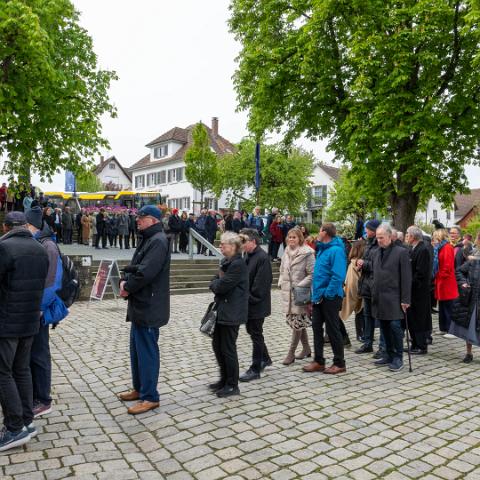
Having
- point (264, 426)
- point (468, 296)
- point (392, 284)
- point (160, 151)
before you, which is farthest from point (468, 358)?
point (160, 151)

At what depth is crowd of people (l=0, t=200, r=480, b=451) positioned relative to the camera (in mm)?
4492

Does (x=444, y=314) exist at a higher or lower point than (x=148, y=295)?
lower

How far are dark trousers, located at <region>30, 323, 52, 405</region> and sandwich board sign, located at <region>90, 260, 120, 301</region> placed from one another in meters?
7.18

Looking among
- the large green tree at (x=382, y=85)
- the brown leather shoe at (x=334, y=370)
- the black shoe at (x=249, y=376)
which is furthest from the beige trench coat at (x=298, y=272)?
the large green tree at (x=382, y=85)

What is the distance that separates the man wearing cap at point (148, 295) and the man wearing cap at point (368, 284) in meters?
3.80

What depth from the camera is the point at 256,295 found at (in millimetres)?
6512

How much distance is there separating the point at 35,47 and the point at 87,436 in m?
A: 12.7

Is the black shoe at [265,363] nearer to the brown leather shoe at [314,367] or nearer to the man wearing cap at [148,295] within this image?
the brown leather shoe at [314,367]

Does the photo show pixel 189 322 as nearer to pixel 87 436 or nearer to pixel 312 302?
pixel 312 302

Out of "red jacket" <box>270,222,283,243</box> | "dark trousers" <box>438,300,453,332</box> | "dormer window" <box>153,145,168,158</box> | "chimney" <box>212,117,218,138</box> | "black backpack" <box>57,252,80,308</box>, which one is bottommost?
"dark trousers" <box>438,300,453,332</box>

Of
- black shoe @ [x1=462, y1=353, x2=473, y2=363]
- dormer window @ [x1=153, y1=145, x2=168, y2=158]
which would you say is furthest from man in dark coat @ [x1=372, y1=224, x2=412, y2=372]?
dormer window @ [x1=153, y1=145, x2=168, y2=158]

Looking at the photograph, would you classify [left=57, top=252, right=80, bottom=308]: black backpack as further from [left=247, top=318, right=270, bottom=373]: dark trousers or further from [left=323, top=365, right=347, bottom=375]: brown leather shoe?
[left=323, top=365, right=347, bottom=375]: brown leather shoe

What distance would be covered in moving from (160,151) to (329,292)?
6034cm

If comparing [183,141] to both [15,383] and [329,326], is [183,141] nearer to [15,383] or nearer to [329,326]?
Result: [329,326]
